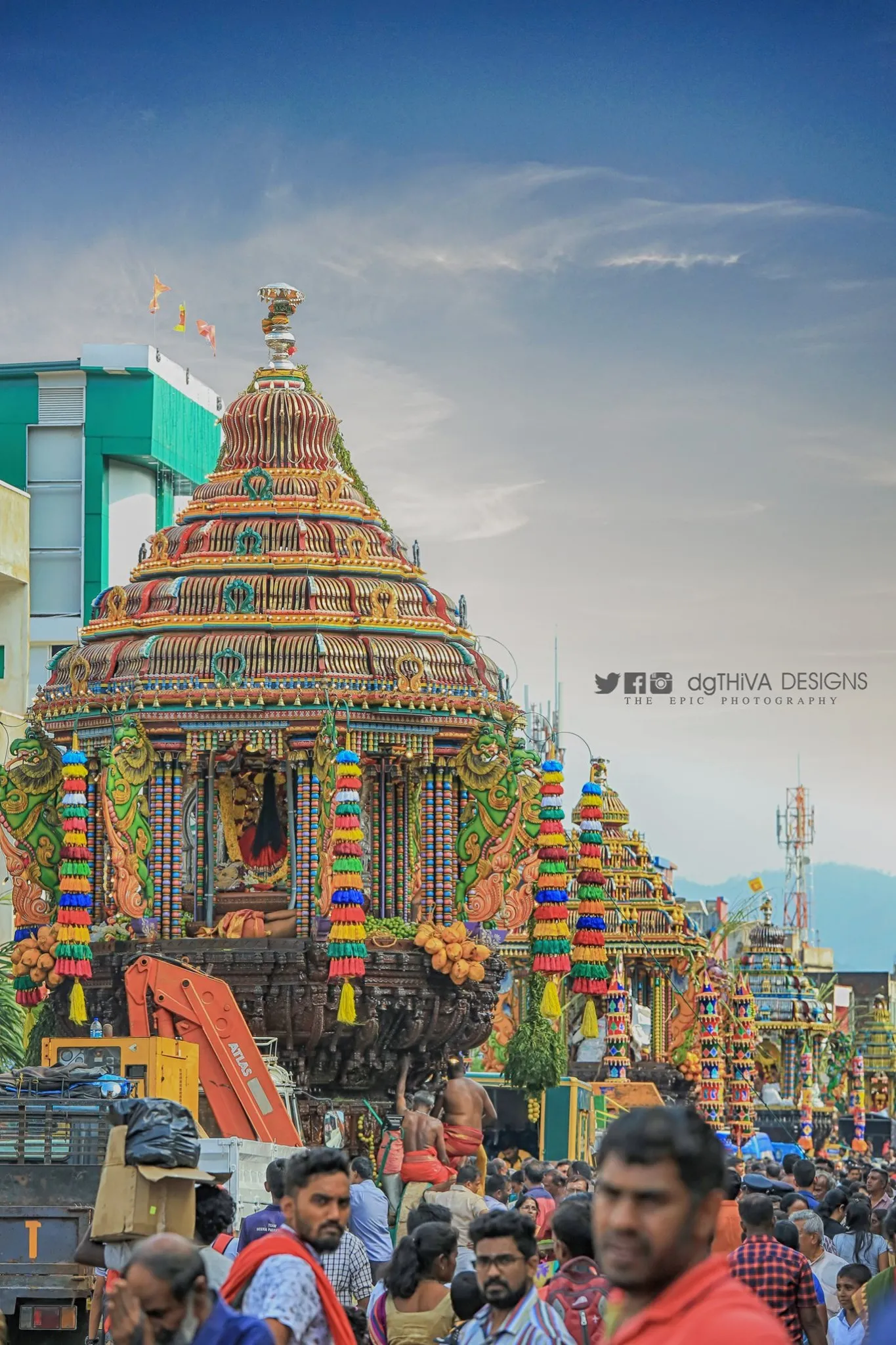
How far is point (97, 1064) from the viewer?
922 inches

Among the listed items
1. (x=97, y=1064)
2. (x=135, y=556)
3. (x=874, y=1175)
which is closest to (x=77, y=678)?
(x=97, y=1064)

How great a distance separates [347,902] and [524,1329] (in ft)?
68.6

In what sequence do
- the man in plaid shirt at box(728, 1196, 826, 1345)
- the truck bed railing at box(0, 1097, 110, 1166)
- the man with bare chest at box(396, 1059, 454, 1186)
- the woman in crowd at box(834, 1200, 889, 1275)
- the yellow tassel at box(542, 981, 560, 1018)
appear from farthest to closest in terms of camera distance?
the yellow tassel at box(542, 981, 560, 1018) < the man with bare chest at box(396, 1059, 454, 1186) < the truck bed railing at box(0, 1097, 110, 1166) < the woman in crowd at box(834, 1200, 889, 1275) < the man in plaid shirt at box(728, 1196, 826, 1345)

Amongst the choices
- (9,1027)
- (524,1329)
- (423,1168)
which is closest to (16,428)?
(9,1027)

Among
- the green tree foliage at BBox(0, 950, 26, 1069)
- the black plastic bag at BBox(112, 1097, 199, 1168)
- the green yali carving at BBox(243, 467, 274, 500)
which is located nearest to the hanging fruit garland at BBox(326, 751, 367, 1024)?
the green yali carving at BBox(243, 467, 274, 500)

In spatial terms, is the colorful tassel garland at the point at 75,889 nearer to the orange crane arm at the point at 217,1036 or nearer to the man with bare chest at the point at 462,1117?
the orange crane arm at the point at 217,1036

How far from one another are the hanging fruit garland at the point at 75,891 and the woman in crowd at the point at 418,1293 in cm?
1952

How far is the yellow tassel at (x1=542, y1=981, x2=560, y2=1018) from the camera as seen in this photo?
1309 inches

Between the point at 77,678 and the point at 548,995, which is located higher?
the point at 77,678

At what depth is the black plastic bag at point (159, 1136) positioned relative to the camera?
11492mm

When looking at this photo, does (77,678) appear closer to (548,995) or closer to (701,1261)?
(548,995)

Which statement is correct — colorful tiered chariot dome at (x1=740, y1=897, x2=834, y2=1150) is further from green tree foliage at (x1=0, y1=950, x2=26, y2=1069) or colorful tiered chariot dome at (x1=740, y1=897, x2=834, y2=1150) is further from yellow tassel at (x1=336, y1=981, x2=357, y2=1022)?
yellow tassel at (x1=336, y1=981, x2=357, y2=1022)

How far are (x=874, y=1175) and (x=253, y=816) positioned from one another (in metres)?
15.2

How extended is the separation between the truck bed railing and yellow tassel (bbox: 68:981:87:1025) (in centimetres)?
1274
